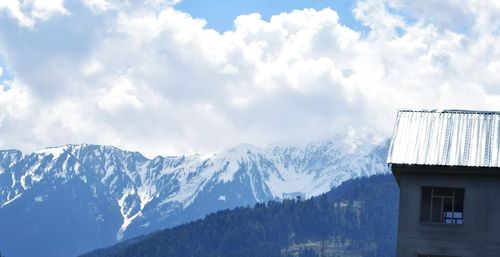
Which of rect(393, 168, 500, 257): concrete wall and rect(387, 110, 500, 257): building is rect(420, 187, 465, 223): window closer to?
rect(387, 110, 500, 257): building

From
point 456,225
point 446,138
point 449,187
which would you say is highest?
point 446,138

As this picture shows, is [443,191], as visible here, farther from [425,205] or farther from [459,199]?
[425,205]

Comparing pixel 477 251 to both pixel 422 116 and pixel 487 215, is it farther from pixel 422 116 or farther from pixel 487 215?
pixel 422 116

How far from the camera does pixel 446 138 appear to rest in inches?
1987

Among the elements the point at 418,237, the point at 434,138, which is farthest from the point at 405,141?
the point at 418,237

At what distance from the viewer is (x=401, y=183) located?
50656mm

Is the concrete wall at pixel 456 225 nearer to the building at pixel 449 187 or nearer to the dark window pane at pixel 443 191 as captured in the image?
the building at pixel 449 187

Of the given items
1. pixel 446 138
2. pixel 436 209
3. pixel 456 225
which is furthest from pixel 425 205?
pixel 446 138

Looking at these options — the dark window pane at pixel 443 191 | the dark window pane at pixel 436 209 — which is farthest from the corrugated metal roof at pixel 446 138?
the dark window pane at pixel 436 209

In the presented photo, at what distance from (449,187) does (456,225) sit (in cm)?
178

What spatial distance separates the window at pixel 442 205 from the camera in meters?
49.7

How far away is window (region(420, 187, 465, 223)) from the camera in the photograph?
163 feet

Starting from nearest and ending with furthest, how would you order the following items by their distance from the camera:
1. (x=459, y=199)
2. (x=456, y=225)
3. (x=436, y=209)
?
(x=456, y=225), (x=459, y=199), (x=436, y=209)

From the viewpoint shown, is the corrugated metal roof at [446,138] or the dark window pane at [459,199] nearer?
the corrugated metal roof at [446,138]
